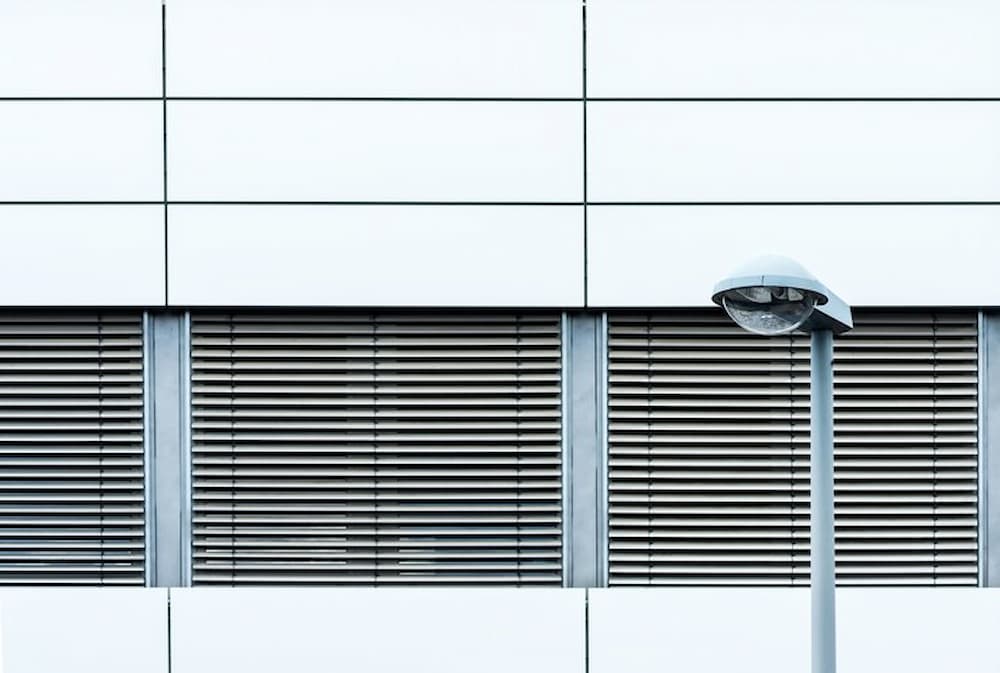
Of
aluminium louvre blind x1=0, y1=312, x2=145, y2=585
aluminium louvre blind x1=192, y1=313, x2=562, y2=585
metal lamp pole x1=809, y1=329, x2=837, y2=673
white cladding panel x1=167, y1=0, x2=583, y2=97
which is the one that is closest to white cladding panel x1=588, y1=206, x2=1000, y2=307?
aluminium louvre blind x1=192, y1=313, x2=562, y2=585

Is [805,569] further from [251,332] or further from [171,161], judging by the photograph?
[171,161]

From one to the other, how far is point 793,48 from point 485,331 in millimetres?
2482

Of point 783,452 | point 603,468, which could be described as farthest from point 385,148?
point 783,452

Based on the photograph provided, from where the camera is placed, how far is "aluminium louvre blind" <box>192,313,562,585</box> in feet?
14.5

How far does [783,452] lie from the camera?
439 centimetres

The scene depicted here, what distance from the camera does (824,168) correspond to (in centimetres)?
431

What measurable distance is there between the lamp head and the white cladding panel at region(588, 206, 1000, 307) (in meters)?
1.76

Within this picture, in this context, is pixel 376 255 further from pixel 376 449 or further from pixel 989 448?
pixel 989 448

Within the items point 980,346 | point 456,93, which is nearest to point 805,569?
point 980,346

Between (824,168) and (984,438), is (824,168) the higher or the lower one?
the higher one
